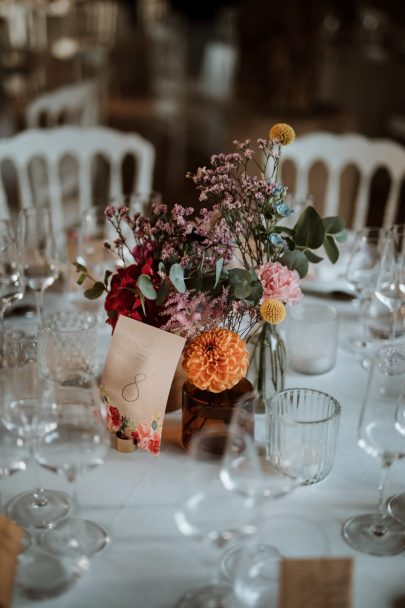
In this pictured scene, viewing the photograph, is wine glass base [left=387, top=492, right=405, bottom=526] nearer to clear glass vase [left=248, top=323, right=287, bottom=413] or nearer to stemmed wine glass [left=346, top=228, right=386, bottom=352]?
clear glass vase [left=248, top=323, right=287, bottom=413]

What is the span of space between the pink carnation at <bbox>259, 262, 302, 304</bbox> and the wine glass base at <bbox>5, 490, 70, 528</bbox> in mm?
454

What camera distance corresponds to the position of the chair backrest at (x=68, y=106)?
3.10 metres

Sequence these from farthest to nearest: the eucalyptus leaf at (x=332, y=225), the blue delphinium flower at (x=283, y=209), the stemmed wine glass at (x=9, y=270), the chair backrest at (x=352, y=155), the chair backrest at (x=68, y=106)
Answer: the chair backrest at (x=68, y=106) < the chair backrest at (x=352, y=155) < the stemmed wine glass at (x=9, y=270) < the eucalyptus leaf at (x=332, y=225) < the blue delphinium flower at (x=283, y=209)

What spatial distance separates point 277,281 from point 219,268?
4.1 inches

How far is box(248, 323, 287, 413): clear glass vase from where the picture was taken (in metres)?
1.40

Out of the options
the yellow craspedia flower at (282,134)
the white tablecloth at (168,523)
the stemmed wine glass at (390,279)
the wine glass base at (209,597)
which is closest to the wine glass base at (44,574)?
the white tablecloth at (168,523)

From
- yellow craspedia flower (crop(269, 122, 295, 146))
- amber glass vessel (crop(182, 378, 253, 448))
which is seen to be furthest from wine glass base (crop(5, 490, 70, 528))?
yellow craspedia flower (crop(269, 122, 295, 146))

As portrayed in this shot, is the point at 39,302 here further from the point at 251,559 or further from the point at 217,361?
the point at 251,559

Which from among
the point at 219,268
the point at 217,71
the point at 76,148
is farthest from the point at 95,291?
the point at 217,71

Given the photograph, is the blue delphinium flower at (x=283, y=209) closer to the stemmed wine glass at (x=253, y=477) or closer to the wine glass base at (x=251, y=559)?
the stemmed wine glass at (x=253, y=477)

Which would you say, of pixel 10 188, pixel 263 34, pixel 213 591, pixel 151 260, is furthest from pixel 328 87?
pixel 213 591

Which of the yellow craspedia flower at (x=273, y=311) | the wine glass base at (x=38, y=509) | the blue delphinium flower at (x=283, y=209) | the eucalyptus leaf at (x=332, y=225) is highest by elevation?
the blue delphinium flower at (x=283, y=209)

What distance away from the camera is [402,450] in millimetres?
1083

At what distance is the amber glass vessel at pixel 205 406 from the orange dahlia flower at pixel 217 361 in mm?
50
